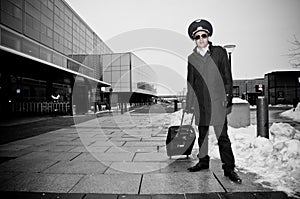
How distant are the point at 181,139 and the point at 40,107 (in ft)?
56.0

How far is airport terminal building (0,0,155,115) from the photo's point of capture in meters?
15.3

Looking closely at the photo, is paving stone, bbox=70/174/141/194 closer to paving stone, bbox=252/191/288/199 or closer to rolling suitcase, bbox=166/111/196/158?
rolling suitcase, bbox=166/111/196/158

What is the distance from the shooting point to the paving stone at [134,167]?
341 centimetres

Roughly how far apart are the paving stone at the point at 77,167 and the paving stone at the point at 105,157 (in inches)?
10.9

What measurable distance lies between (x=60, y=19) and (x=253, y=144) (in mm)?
30542

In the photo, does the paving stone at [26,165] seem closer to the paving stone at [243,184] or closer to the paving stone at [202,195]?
Result: the paving stone at [202,195]

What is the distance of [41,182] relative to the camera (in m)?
2.97

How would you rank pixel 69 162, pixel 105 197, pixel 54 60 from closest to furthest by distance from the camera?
pixel 105 197
pixel 69 162
pixel 54 60

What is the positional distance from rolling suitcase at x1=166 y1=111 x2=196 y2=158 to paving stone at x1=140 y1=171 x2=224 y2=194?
0.68 metres

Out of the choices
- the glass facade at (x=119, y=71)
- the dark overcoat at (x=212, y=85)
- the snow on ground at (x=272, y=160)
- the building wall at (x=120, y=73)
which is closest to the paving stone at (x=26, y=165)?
the dark overcoat at (x=212, y=85)

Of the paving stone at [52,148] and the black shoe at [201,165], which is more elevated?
the black shoe at [201,165]

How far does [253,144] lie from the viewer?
4047mm

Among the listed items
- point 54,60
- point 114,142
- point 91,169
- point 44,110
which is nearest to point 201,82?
point 91,169

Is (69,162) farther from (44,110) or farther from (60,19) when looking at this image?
(60,19)
